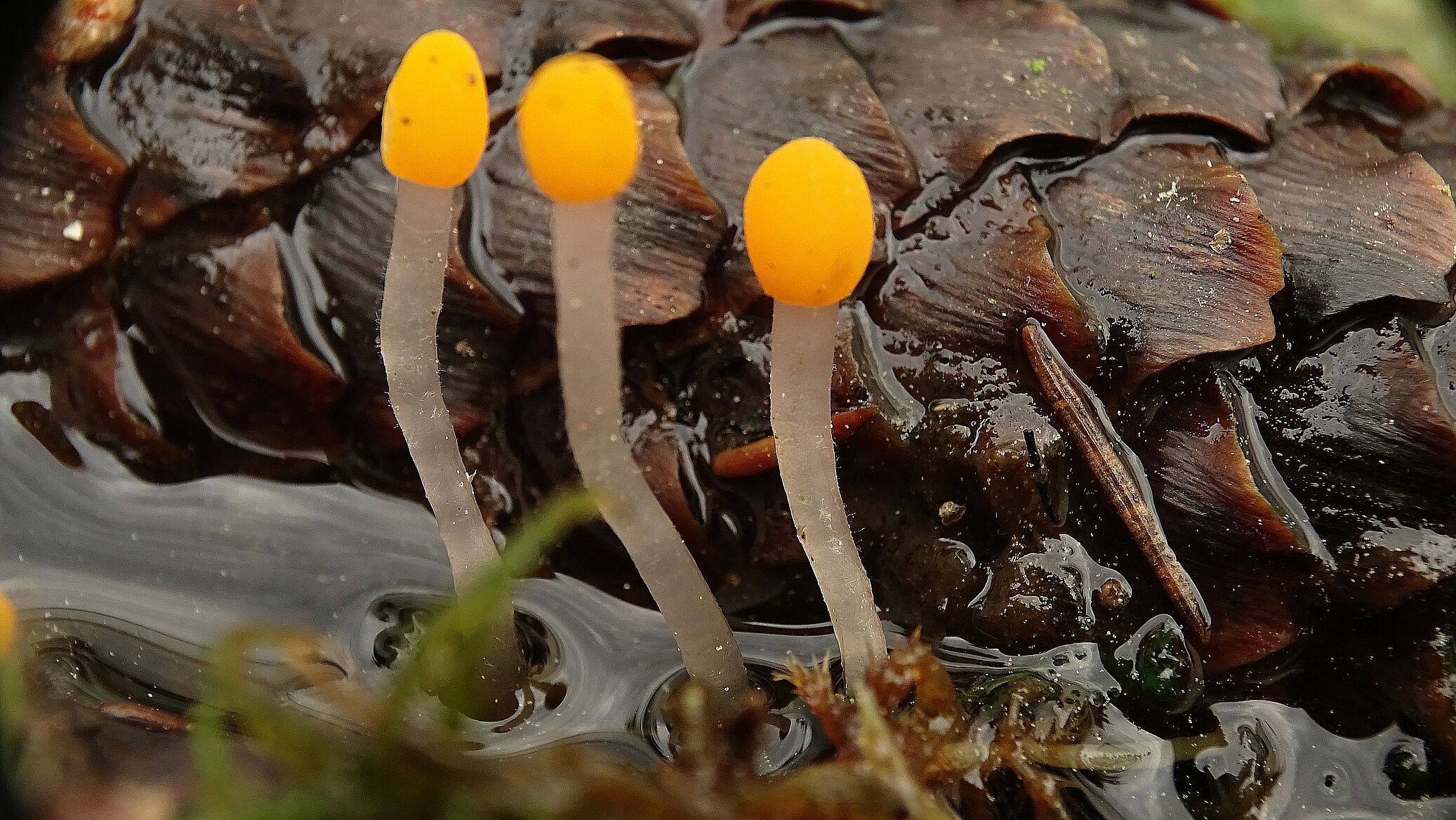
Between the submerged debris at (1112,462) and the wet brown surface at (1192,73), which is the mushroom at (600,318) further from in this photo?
the wet brown surface at (1192,73)

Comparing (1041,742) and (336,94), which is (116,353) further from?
(1041,742)

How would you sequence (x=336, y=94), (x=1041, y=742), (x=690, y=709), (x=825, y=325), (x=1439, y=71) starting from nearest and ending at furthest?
(x=690, y=709), (x=825, y=325), (x=1041, y=742), (x=336, y=94), (x=1439, y=71)

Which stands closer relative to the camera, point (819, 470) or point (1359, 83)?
point (819, 470)

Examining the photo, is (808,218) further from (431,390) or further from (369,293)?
(369,293)

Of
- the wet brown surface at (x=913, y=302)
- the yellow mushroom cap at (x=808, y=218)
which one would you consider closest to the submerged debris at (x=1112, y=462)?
the wet brown surface at (x=913, y=302)

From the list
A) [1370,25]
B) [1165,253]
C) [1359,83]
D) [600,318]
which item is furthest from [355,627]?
[1370,25]

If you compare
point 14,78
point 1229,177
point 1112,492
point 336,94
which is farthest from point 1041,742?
point 14,78

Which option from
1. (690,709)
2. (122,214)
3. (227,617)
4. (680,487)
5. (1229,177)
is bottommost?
(227,617)
